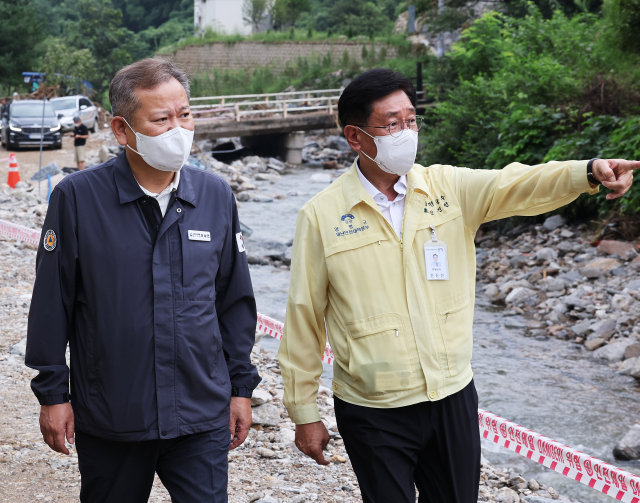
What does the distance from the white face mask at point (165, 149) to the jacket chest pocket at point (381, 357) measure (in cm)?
80

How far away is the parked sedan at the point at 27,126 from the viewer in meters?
22.6

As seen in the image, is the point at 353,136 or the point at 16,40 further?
the point at 16,40

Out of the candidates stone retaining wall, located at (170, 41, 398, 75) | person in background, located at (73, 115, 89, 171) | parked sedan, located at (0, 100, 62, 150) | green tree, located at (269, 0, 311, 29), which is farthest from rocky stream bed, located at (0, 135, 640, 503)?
green tree, located at (269, 0, 311, 29)

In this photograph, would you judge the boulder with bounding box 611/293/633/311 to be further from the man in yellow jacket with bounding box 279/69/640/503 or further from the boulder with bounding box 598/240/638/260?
the man in yellow jacket with bounding box 279/69/640/503

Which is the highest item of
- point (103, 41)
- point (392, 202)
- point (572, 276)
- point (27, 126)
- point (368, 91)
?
point (103, 41)

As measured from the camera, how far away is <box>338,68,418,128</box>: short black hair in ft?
8.23

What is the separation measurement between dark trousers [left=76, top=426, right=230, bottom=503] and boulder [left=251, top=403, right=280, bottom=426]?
2.48m

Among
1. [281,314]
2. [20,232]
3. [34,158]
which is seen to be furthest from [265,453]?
[34,158]

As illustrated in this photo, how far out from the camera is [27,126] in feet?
74.1

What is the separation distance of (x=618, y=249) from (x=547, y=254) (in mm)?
1132

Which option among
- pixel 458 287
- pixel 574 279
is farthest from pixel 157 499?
pixel 574 279

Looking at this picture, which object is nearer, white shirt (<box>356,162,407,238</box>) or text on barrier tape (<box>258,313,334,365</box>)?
white shirt (<box>356,162,407,238</box>)

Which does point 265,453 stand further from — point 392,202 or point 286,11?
point 286,11

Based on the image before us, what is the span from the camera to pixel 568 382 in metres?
7.19
